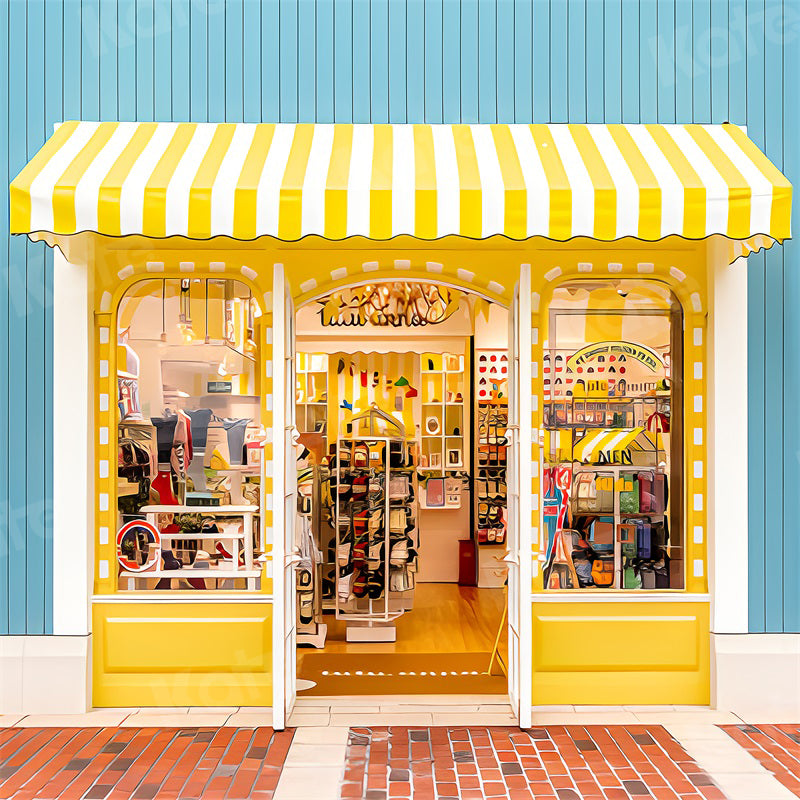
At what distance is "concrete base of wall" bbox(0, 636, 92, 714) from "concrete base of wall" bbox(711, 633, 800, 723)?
3.84 metres

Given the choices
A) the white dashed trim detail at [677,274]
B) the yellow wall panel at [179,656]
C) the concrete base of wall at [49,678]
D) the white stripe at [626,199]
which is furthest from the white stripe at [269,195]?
the concrete base of wall at [49,678]

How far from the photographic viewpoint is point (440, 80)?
16.3ft

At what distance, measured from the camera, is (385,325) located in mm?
9102

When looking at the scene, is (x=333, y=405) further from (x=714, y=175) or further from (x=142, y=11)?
(x=714, y=175)

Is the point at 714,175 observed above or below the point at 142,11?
below

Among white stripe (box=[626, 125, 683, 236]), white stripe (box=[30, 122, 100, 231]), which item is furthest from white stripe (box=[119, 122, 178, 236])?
white stripe (box=[626, 125, 683, 236])

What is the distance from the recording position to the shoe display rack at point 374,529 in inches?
267

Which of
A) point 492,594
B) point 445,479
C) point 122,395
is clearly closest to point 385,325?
point 445,479

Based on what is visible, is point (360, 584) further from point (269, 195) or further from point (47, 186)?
point (47, 186)

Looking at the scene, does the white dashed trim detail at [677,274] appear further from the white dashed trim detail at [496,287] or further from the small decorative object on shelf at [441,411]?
the small decorative object on shelf at [441,411]

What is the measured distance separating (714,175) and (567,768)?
320 cm

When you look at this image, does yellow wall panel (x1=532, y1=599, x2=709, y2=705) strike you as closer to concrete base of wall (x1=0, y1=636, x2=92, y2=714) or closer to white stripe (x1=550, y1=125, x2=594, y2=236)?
white stripe (x1=550, y1=125, x2=594, y2=236)

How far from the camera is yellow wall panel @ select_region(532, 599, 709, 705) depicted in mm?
4832

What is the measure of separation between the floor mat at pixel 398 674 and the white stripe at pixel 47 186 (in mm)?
3309
